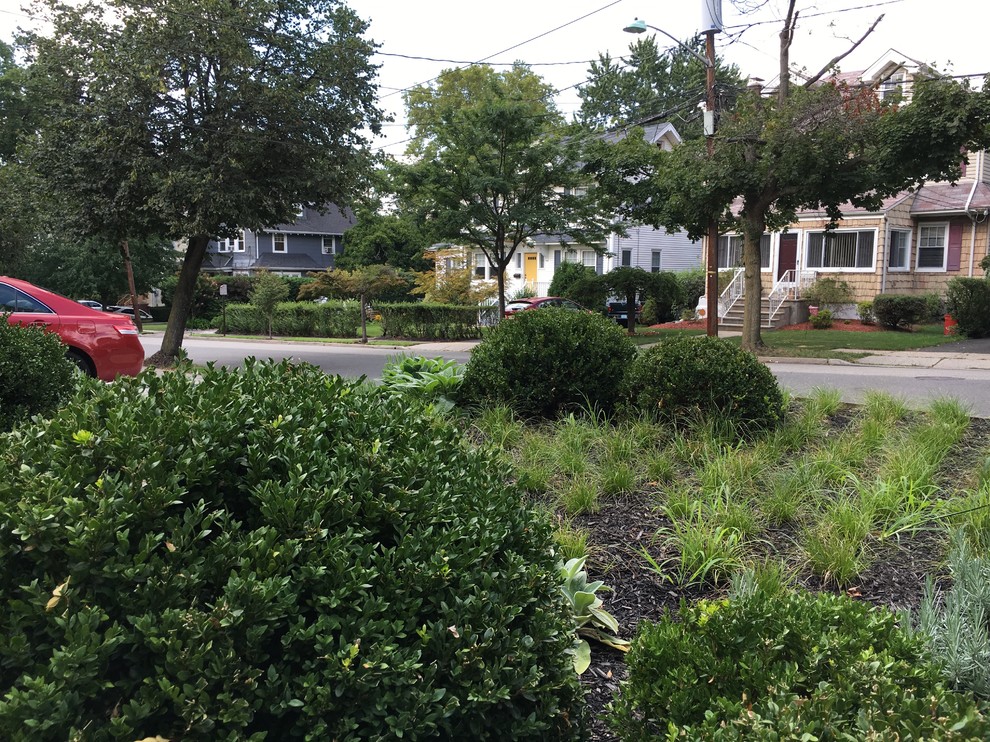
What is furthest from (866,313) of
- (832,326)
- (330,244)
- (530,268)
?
(330,244)

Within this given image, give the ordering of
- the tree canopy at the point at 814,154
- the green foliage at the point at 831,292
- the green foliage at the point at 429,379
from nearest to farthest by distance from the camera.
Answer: the green foliage at the point at 429,379
the tree canopy at the point at 814,154
the green foliage at the point at 831,292

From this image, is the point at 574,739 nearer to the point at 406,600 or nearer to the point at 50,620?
the point at 406,600

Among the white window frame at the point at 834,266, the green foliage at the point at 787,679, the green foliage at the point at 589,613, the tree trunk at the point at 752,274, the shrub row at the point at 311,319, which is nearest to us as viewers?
the green foliage at the point at 787,679

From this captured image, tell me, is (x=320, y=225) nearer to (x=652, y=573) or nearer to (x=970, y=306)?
(x=970, y=306)

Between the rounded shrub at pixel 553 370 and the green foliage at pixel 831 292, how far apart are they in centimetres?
2344

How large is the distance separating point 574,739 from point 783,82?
19.9m

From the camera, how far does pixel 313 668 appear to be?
1.96 metres

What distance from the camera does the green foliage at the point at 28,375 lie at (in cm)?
560

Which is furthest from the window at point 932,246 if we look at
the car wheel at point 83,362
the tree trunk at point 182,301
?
the car wheel at point 83,362

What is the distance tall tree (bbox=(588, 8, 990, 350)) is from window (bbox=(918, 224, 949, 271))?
478 inches

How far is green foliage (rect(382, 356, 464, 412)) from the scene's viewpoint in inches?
267

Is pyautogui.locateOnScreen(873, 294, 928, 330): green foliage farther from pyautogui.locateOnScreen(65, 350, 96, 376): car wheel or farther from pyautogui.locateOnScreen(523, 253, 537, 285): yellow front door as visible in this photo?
pyautogui.locateOnScreen(65, 350, 96, 376): car wheel

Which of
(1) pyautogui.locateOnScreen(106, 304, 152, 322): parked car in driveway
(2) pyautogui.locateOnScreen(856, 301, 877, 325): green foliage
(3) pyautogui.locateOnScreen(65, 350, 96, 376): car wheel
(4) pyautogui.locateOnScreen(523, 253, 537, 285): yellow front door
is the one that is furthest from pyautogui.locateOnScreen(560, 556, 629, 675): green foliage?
A: (1) pyautogui.locateOnScreen(106, 304, 152, 322): parked car in driveway

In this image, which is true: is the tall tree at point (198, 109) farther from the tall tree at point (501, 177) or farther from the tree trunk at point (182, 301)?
the tall tree at point (501, 177)
